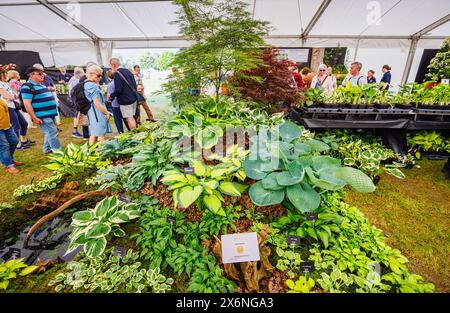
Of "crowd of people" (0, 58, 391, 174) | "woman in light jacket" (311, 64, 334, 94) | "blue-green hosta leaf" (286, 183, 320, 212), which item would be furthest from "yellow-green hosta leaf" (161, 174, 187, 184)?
"woman in light jacket" (311, 64, 334, 94)

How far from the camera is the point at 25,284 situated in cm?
122

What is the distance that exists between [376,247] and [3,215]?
9.01 feet

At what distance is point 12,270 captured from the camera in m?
1.25

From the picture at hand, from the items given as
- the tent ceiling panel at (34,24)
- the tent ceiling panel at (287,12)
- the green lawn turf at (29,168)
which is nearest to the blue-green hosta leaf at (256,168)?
the green lawn turf at (29,168)

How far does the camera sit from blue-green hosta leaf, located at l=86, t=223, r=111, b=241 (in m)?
1.27

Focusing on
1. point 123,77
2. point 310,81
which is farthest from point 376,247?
point 310,81

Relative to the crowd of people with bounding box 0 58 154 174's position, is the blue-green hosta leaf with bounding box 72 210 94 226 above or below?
below

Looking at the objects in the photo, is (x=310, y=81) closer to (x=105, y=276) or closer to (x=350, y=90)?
(x=350, y=90)

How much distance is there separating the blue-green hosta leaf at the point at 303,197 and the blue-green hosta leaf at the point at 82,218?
122 centimetres

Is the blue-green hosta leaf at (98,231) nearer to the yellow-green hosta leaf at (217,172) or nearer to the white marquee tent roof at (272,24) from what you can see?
the yellow-green hosta leaf at (217,172)

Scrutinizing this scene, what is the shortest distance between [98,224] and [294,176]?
1201 millimetres

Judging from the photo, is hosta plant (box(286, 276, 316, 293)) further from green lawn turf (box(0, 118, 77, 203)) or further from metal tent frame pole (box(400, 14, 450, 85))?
metal tent frame pole (box(400, 14, 450, 85))

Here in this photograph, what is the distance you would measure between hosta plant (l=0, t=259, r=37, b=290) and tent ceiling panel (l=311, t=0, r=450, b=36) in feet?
26.3

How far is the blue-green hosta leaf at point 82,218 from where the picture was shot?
4.39ft
